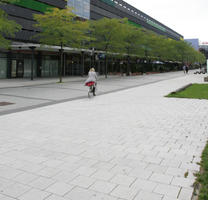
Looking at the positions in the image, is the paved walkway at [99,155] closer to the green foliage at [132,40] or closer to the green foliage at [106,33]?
the green foliage at [106,33]

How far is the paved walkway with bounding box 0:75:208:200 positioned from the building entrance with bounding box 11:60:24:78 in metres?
24.2

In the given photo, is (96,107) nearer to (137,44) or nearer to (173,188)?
(173,188)

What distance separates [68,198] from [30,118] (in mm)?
5893

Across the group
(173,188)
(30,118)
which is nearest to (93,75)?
(30,118)

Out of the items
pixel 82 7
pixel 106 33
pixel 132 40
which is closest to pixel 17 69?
pixel 106 33

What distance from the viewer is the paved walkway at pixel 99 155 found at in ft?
12.5

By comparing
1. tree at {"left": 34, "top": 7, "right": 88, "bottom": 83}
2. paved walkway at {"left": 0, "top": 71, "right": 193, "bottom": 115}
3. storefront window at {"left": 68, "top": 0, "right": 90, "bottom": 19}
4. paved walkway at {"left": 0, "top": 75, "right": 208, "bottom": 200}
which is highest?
storefront window at {"left": 68, "top": 0, "right": 90, "bottom": 19}

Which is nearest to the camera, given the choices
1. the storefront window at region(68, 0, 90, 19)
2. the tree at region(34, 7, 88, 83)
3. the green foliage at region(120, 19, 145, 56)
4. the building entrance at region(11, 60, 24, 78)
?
the tree at region(34, 7, 88, 83)

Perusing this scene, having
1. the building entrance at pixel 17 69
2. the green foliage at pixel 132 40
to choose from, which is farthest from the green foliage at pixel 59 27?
the green foliage at pixel 132 40

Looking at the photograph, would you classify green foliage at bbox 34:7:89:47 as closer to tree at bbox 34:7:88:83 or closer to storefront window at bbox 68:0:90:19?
tree at bbox 34:7:88:83

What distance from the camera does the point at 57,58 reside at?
39.0 metres

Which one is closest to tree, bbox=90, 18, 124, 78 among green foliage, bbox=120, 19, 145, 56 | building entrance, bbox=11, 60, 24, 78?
green foliage, bbox=120, 19, 145, 56

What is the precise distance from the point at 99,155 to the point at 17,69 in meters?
29.7

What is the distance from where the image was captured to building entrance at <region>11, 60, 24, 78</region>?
32.1m
